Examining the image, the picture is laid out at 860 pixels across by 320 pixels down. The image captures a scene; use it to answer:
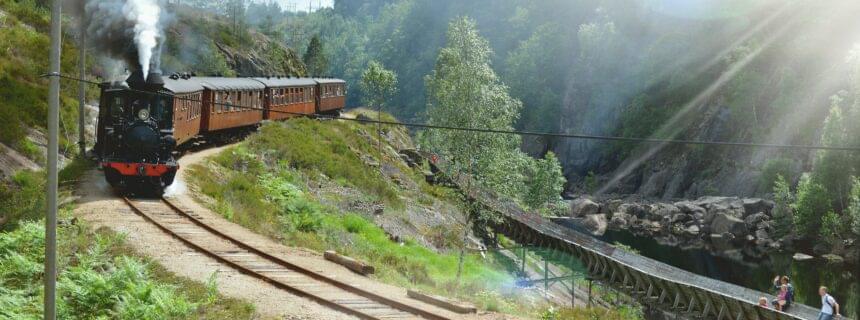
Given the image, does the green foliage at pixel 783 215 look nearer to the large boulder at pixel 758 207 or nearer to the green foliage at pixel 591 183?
the large boulder at pixel 758 207

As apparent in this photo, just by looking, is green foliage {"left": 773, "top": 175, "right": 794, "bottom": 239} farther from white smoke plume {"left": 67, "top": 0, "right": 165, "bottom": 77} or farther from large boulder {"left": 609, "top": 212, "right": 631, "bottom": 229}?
white smoke plume {"left": 67, "top": 0, "right": 165, "bottom": 77}

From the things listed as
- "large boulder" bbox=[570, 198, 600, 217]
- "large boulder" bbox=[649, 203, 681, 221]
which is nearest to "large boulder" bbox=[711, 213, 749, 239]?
"large boulder" bbox=[649, 203, 681, 221]

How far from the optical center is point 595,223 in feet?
235

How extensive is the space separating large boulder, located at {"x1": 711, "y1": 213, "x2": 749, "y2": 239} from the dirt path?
54.6 metres

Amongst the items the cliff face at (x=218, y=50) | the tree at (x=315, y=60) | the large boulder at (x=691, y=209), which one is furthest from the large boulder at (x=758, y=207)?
the tree at (x=315, y=60)

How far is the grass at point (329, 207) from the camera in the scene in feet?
68.4

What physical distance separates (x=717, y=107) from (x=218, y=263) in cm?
9813

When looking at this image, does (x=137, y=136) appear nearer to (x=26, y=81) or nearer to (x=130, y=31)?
(x=130, y=31)

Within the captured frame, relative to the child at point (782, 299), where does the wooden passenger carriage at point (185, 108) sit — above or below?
above

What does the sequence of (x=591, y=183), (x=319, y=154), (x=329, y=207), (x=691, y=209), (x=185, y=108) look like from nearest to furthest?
(x=185, y=108), (x=329, y=207), (x=319, y=154), (x=691, y=209), (x=591, y=183)

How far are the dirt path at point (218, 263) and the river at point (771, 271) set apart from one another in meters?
30.2

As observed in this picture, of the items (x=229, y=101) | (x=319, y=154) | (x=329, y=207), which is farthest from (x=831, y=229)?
(x=229, y=101)

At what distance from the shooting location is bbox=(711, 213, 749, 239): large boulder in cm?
6656

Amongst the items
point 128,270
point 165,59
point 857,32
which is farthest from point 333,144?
point 857,32
